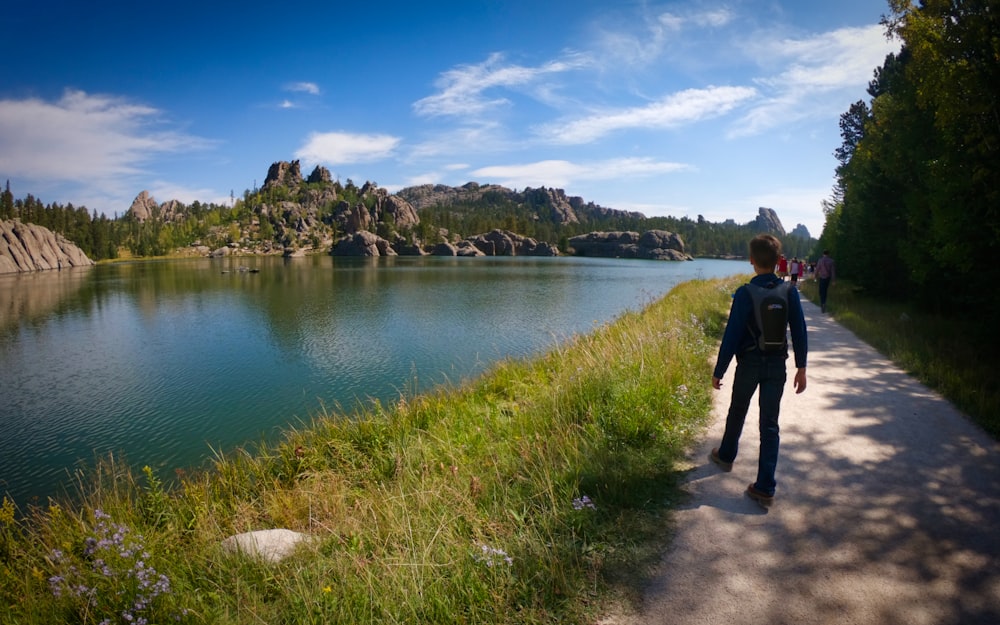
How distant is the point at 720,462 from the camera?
5.27 metres

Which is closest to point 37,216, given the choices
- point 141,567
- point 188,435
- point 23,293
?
point 23,293

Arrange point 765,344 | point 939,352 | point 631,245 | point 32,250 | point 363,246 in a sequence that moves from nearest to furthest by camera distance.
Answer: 1. point 765,344
2. point 939,352
3. point 32,250
4. point 363,246
5. point 631,245

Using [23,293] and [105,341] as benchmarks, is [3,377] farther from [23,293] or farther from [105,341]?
[23,293]

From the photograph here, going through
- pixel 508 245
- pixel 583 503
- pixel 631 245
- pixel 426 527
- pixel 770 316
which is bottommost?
pixel 426 527

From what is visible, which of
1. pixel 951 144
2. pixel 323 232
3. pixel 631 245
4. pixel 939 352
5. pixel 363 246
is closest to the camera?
pixel 939 352

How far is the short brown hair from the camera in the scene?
472cm

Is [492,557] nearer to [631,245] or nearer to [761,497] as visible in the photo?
[761,497]

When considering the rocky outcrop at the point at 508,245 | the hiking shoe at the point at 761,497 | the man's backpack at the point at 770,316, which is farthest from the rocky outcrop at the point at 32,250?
the hiking shoe at the point at 761,497

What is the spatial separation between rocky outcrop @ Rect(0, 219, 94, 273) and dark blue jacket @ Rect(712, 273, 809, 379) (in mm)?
114821

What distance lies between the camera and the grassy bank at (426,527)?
349 cm

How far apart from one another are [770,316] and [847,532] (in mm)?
1988

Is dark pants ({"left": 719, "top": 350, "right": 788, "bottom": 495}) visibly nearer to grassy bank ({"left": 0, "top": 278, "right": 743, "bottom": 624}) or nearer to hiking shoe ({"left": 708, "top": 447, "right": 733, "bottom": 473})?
hiking shoe ({"left": 708, "top": 447, "right": 733, "bottom": 473})

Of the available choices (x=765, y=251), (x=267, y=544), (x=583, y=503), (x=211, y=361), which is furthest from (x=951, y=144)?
(x=211, y=361)

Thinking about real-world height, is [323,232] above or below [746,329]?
above
